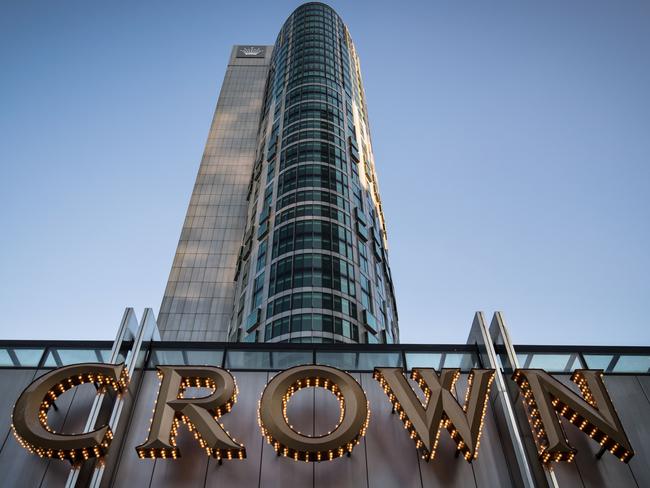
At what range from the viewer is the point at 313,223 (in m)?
54.9

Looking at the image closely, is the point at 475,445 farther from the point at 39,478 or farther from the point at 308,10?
the point at 308,10

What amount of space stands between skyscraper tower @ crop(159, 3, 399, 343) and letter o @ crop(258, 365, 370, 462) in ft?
84.3

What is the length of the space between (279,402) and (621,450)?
441 inches

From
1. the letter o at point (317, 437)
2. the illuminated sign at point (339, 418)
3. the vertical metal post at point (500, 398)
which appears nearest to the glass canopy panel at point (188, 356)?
the illuminated sign at point (339, 418)

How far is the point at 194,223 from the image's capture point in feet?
240

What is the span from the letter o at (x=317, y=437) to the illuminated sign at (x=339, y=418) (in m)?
0.03

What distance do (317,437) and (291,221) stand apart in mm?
40323

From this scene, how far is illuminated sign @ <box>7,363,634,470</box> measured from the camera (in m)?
16.3

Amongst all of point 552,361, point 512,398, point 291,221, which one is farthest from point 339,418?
point 291,221

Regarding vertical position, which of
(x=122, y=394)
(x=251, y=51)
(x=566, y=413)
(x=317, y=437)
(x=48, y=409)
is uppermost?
(x=251, y=51)

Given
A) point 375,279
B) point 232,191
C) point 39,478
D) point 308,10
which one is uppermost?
point 308,10

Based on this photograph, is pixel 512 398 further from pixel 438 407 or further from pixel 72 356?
pixel 72 356

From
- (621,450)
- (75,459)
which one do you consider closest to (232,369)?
(75,459)

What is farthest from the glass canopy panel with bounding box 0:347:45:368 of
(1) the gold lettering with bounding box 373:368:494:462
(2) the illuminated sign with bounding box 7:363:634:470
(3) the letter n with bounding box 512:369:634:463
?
(3) the letter n with bounding box 512:369:634:463
